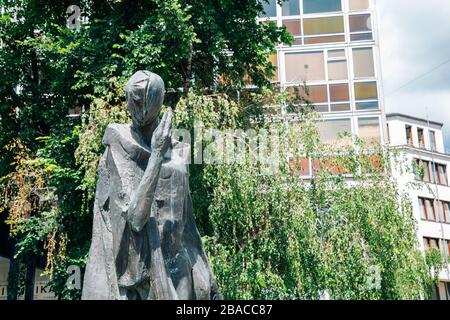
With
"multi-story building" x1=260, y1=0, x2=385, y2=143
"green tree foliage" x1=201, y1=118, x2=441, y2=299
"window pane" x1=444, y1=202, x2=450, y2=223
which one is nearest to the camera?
"green tree foliage" x1=201, y1=118, x2=441, y2=299

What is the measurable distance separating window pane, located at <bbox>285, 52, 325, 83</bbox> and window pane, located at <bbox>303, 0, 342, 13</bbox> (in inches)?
84.5

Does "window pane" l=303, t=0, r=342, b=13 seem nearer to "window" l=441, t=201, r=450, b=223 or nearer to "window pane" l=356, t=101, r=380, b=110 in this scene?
"window pane" l=356, t=101, r=380, b=110

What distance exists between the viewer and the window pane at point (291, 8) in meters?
30.3

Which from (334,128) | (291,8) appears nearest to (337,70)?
(334,128)

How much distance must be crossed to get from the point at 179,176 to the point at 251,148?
385 inches

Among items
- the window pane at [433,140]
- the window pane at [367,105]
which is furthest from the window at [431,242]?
the window pane at [367,105]

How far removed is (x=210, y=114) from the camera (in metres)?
15.2

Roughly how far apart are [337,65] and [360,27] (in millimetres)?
1993

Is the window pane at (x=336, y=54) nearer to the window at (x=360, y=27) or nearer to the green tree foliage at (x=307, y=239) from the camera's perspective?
the window at (x=360, y=27)

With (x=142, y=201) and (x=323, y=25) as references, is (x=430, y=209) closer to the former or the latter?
(x=323, y=25)

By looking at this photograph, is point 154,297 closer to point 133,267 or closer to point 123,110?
point 133,267

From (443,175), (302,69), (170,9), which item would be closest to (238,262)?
(170,9)

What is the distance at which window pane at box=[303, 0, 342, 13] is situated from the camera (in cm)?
2998

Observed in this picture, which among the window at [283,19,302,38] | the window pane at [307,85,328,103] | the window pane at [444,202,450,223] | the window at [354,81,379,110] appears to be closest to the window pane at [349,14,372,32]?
the window at [283,19,302,38]
